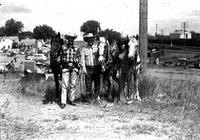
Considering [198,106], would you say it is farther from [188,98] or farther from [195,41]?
[195,41]

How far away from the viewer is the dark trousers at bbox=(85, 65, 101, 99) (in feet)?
34.8

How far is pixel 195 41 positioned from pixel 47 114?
5720 cm

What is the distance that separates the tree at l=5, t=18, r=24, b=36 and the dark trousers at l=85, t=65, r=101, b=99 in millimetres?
152876

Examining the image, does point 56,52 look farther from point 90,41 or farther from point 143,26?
point 143,26

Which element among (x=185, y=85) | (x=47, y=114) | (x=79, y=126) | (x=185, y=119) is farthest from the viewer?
(x=185, y=85)

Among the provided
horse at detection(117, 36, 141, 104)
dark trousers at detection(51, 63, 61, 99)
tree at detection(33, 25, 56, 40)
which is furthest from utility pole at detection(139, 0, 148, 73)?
tree at detection(33, 25, 56, 40)

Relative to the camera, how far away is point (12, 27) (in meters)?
162

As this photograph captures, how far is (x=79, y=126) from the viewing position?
8.06 metres

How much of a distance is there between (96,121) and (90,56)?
8.24ft

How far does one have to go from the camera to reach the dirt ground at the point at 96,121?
7340mm

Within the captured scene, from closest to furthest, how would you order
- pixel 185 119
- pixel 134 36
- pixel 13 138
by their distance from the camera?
pixel 13 138 → pixel 185 119 → pixel 134 36

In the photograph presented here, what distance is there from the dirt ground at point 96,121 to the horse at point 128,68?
1.22 feet

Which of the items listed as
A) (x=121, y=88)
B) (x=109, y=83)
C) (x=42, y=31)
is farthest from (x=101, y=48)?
(x=42, y=31)

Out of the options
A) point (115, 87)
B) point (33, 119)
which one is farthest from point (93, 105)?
point (33, 119)
